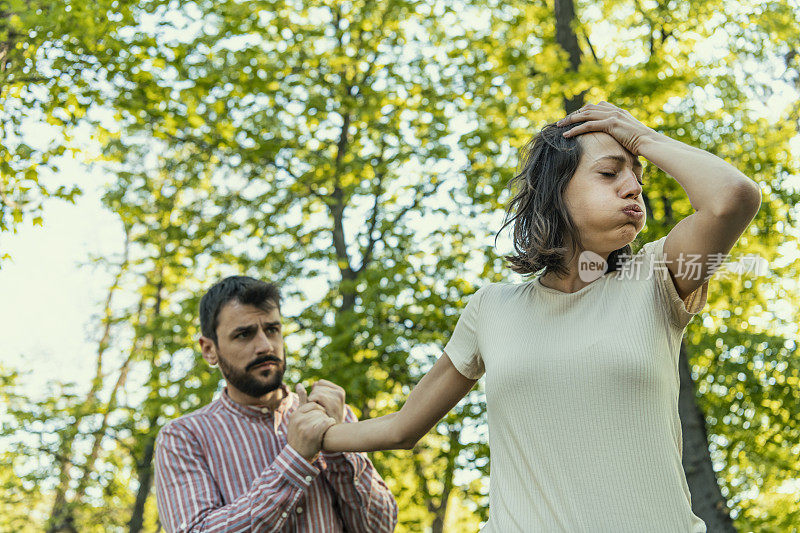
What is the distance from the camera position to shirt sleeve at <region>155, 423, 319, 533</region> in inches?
104

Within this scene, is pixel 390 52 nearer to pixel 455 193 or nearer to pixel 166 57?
pixel 455 193

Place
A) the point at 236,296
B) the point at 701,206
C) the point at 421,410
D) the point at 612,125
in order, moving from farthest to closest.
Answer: the point at 236,296 → the point at 421,410 → the point at 612,125 → the point at 701,206

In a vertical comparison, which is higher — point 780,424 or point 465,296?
point 465,296

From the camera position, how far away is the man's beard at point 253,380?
313 centimetres

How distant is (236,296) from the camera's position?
3.30 meters

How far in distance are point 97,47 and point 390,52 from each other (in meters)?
4.56

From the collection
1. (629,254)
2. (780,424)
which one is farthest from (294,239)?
(629,254)

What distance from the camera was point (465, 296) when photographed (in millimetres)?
8812

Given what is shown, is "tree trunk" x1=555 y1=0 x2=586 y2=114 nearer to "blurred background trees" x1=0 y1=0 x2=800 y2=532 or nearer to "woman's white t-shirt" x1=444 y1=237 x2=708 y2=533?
"blurred background trees" x1=0 y1=0 x2=800 y2=532

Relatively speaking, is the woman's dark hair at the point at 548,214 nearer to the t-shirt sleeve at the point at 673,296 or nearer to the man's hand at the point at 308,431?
the t-shirt sleeve at the point at 673,296

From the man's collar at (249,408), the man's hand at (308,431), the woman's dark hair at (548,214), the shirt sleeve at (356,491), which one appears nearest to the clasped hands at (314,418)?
the man's hand at (308,431)

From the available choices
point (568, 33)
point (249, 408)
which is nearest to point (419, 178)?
point (568, 33)

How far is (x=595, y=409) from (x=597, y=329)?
176 millimetres

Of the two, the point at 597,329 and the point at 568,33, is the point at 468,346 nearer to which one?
the point at 597,329
